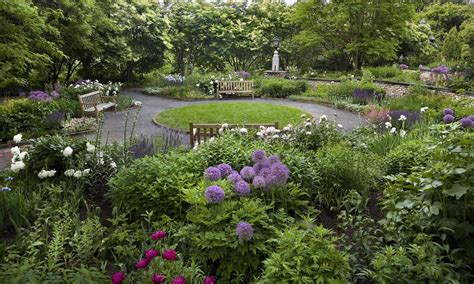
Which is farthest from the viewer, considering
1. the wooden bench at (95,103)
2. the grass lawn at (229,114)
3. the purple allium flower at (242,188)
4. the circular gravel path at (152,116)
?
the wooden bench at (95,103)

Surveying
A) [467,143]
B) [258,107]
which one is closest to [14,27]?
[467,143]

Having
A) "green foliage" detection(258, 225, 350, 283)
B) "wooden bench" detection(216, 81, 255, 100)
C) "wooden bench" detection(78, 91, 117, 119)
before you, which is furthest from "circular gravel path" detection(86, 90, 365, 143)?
"green foliage" detection(258, 225, 350, 283)

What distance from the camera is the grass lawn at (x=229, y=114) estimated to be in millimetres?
10484

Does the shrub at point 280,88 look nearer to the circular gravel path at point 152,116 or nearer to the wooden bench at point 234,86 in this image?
the wooden bench at point 234,86

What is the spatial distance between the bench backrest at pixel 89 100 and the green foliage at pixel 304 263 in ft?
32.8

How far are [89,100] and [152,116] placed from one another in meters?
2.10

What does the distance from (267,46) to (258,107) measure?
9155 millimetres

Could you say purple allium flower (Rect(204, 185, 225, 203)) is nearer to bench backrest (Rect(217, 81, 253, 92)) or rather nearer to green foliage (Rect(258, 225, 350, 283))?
green foliage (Rect(258, 225, 350, 283))

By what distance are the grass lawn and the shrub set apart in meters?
2.97

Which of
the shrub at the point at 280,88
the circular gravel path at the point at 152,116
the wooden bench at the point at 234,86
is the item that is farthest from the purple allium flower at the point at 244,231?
the wooden bench at the point at 234,86

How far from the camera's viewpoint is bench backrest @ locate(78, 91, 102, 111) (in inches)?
428

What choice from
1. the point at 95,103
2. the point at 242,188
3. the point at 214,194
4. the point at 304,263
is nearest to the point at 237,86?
the point at 95,103

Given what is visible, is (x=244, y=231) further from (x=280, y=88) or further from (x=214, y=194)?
(x=280, y=88)

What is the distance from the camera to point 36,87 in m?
13.7
